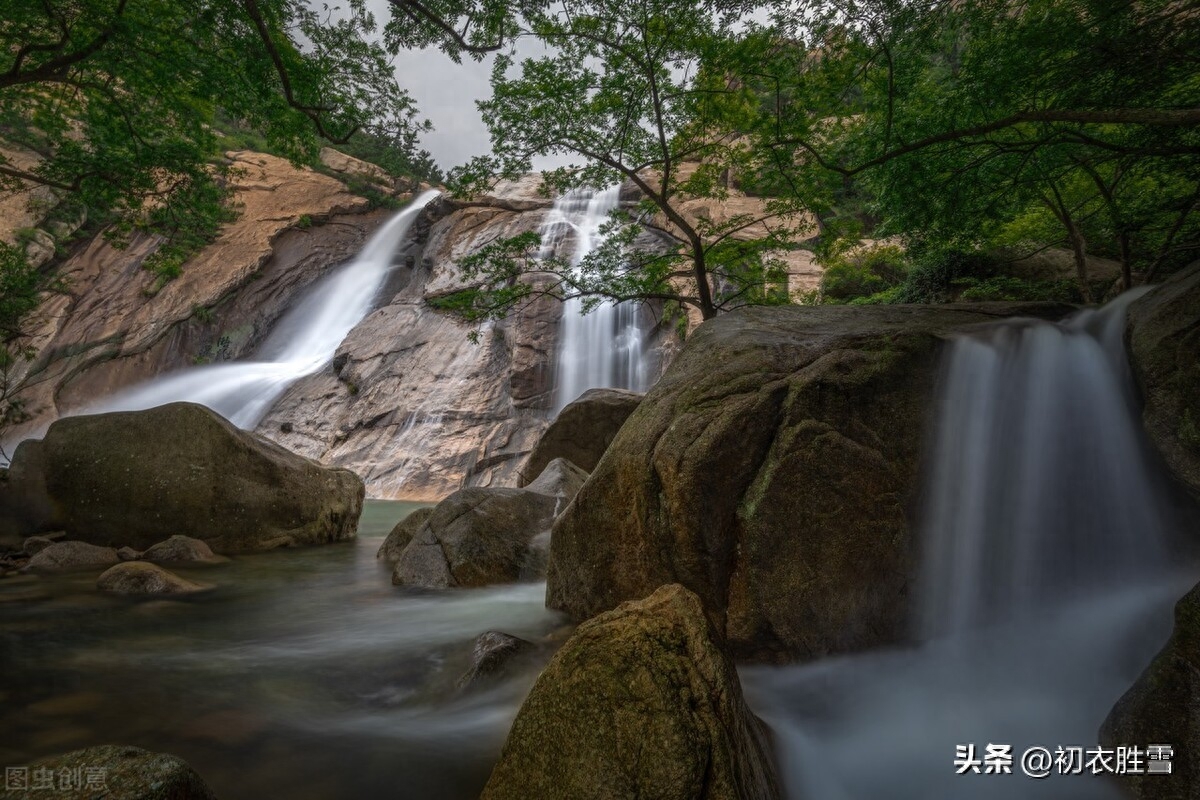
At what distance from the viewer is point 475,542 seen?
6.40 meters

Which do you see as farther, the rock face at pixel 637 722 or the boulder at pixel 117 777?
the rock face at pixel 637 722

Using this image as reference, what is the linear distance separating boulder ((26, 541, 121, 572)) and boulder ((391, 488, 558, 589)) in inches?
149

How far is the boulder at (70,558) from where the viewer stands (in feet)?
21.1

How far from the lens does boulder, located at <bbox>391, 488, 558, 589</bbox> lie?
6227mm

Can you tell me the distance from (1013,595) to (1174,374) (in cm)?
176

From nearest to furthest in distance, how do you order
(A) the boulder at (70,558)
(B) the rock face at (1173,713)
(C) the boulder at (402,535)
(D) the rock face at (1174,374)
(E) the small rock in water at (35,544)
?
1. (B) the rock face at (1173,713)
2. (D) the rock face at (1174,374)
3. (A) the boulder at (70,558)
4. (E) the small rock in water at (35,544)
5. (C) the boulder at (402,535)

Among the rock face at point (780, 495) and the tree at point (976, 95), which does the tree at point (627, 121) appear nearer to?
the tree at point (976, 95)

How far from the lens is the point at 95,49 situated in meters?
5.66

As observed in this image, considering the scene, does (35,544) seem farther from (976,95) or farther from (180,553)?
(976,95)

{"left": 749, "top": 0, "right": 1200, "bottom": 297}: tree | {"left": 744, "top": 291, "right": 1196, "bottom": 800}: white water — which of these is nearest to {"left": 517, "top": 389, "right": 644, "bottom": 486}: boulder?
{"left": 749, "top": 0, "right": 1200, "bottom": 297}: tree

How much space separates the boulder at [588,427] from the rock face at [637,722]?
7.72 metres

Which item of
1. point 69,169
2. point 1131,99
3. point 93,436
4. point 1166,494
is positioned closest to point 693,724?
point 1166,494

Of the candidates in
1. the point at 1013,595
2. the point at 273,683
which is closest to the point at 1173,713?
the point at 1013,595

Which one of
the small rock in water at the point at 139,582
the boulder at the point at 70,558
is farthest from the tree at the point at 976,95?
the boulder at the point at 70,558
